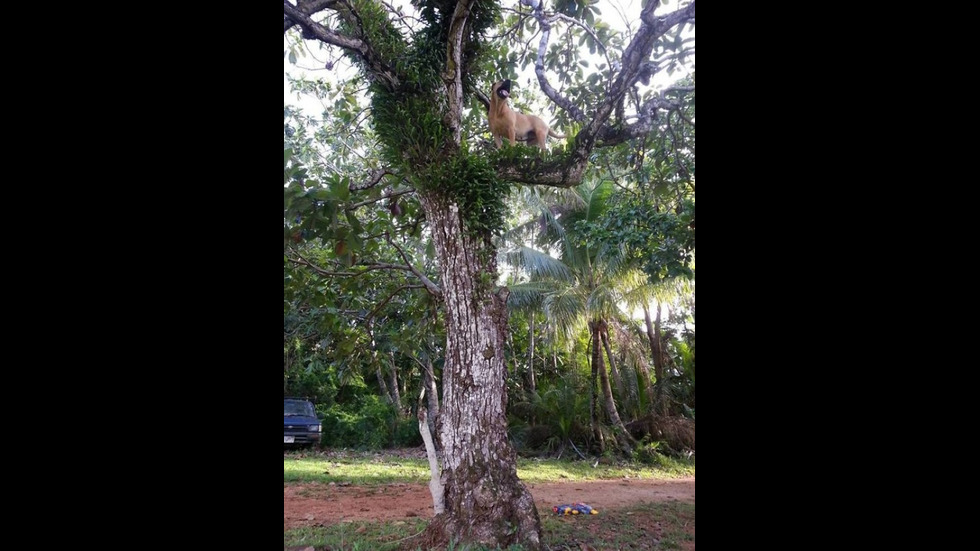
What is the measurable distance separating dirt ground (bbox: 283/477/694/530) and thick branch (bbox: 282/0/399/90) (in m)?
3.41

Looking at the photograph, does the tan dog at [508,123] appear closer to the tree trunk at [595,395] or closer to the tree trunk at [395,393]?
the tree trunk at [595,395]

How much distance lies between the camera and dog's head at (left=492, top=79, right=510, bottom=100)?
371cm

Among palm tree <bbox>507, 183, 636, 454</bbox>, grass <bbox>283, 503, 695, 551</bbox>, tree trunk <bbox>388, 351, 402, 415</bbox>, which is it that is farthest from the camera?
tree trunk <bbox>388, 351, 402, 415</bbox>

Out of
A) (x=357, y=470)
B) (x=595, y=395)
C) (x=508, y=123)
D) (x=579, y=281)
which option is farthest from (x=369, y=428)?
(x=508, y=123)

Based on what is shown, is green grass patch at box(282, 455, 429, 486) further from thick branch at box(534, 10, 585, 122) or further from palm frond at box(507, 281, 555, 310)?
thick branch at box(534, 10, 585, 122)

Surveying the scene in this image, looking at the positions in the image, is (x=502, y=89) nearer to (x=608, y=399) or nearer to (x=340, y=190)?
(x=340, y=190)

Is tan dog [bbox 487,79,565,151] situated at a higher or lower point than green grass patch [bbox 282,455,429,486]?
higher

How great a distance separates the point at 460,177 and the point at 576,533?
110 inches

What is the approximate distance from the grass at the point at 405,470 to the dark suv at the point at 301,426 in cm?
26

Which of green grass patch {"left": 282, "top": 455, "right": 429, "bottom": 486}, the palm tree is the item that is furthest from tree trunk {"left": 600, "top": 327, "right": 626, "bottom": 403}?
green grass patch {"left": 282, "top": 455, "right": 429, "bottom": 486}

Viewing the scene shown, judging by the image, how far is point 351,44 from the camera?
3469mm
